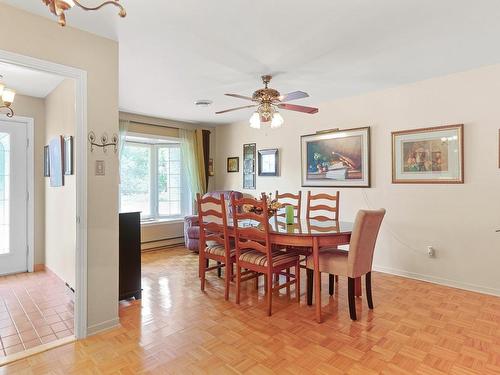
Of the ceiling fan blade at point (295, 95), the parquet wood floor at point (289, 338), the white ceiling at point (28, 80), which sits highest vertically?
the white ceiling at point (28, 80)

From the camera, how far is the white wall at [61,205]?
3152 mm

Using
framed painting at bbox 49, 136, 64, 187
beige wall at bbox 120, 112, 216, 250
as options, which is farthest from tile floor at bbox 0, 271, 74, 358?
beige wall at bbox 120, 112, 216, 250

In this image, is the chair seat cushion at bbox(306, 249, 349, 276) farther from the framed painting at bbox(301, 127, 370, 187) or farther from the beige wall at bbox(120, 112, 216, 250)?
the beige wall at bbox(120, 112, 216, 250)

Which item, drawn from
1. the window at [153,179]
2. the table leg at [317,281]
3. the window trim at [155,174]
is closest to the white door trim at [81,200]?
the table leg at [317,281]

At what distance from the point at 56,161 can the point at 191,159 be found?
8.84 feet

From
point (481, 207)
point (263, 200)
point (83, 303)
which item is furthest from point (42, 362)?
point (481, 207)

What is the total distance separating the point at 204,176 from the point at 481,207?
14.3 feet

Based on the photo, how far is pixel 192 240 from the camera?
16.1ft

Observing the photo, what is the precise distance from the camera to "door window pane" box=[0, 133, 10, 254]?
3.78 metres

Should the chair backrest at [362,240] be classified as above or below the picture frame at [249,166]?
below

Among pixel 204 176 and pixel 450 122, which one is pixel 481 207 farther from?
pixel 204 176

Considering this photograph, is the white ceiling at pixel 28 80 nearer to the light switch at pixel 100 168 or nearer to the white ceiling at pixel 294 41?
the white ceiling at pixel 294 41

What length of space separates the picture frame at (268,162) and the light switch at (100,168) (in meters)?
3.20

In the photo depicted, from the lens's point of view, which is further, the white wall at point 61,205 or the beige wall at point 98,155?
the white wall at point 61,205
